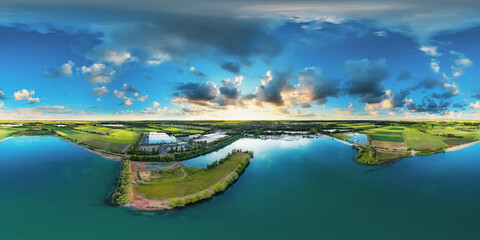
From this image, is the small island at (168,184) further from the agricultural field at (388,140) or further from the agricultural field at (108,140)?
the agricultural field at (388,140)

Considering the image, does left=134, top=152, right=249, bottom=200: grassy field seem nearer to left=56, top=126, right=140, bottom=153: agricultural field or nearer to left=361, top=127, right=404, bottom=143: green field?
left=56, top=126, right=140, bottom=153: agricultural field

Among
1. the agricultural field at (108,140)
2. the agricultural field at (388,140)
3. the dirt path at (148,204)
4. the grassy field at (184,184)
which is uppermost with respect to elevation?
the agricultural field at (388,140)

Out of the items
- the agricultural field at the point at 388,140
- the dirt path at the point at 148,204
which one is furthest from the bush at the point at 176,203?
the agricultural field at the point at 388,140

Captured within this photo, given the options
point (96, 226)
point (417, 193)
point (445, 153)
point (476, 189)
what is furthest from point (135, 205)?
point (445, 153)

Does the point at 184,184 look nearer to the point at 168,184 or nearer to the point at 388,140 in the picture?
the point at 168,184

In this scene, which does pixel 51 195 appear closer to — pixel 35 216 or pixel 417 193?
pixel 35 216

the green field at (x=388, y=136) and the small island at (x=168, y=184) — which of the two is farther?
the green field at (x=388, y=136)

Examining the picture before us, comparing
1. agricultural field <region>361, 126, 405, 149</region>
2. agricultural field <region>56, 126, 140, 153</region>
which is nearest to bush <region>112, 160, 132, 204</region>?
agricultural field <region>56, 126, 140, 153</region>
